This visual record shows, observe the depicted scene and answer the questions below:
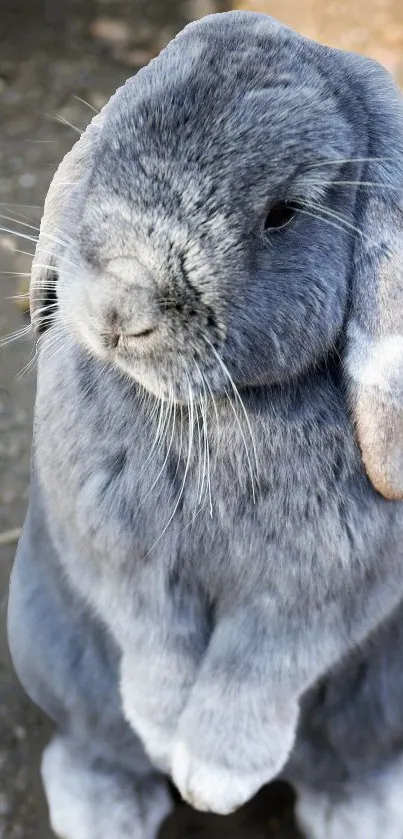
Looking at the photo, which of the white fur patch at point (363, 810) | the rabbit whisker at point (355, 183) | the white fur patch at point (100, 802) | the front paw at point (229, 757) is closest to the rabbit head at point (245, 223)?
the rabbit whisker at point (355, 183)

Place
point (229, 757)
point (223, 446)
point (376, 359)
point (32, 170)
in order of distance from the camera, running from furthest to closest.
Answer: point (32, 170) → point (229, 757) → point (223, 446) → point (376, 359)

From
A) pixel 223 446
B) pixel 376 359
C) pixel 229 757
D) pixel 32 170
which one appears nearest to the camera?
pixel 376 359

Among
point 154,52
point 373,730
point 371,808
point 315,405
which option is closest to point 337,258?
point 315,405

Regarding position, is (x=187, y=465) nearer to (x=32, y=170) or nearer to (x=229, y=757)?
(x=229, y=757)

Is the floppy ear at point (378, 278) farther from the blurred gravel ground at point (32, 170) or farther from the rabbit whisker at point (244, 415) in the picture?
the blurred gravel ground at point (32, 170)

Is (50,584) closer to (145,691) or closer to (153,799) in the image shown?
→ (145,691)

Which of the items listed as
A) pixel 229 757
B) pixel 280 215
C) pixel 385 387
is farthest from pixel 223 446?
pixel 229 757

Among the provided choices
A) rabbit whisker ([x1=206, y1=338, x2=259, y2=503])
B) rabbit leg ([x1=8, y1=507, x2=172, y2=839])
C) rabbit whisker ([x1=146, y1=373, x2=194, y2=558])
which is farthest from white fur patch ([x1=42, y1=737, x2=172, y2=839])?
rabbit whisker ([x1=206, y1=338, x2=259, y2=503])
